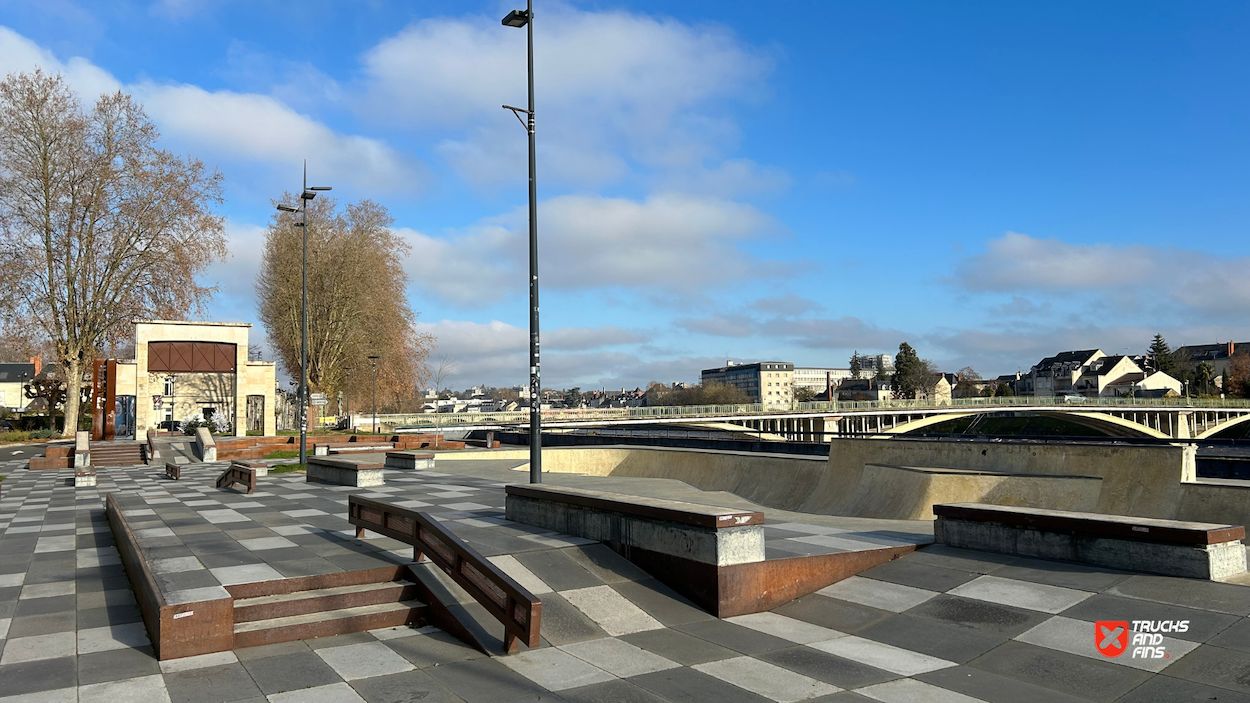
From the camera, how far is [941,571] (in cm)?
764

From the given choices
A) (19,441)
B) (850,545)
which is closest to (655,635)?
(850,545)

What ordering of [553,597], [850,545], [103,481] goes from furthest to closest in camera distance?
[103,481]
[850,545]
[553,597]

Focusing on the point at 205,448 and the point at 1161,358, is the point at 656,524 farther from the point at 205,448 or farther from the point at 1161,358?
the point at 1161,358

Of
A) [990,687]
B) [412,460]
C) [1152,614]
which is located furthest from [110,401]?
[1152,614]

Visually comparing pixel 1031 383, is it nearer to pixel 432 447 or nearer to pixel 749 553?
pixel 432 447

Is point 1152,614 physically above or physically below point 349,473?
below

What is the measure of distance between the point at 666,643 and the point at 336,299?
5131 centimetres

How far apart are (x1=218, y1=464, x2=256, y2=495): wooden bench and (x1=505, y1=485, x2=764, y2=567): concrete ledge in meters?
8.02

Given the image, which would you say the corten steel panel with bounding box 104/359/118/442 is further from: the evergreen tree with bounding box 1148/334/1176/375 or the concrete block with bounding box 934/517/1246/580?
the evergreen tree with bounding box 1148/334/1176/375

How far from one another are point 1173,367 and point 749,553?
153m

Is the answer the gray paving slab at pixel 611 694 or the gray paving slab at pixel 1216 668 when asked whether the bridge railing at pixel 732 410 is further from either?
the gray paving slab at pixel 1216 668

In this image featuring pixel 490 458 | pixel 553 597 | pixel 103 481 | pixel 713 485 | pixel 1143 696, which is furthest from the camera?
pixel 490 458

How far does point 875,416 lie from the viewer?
240 feet

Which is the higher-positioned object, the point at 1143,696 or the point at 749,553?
the point at 749,553
